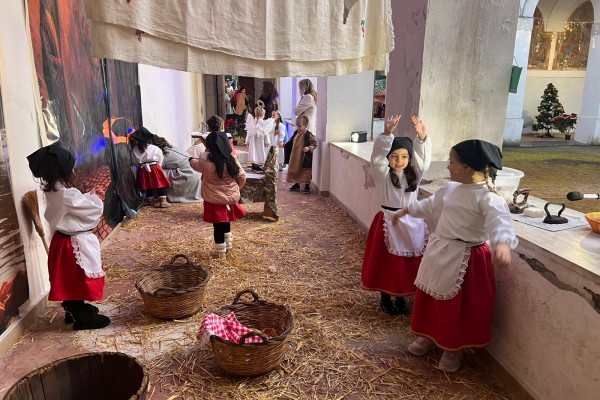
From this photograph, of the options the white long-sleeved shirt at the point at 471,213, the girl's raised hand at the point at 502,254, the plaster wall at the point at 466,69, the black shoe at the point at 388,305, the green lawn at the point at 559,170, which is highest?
the plaster wall at the point at 466,69

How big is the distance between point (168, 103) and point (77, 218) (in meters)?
6.84

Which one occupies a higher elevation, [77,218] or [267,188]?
[77,218]

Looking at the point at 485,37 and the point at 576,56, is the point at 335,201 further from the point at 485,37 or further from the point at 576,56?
the point at 576,56

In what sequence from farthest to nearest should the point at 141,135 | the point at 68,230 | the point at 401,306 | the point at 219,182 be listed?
the point at 141,135, the point at 219,182, the point at 401,306, the point at 68,230

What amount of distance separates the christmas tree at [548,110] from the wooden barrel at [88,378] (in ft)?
61.3

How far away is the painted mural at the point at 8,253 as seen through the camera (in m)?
3.14

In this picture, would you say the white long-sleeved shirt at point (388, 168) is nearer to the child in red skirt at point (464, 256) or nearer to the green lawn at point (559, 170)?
the child in red skirt at point (464, 256)

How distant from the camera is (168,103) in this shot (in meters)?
9.64

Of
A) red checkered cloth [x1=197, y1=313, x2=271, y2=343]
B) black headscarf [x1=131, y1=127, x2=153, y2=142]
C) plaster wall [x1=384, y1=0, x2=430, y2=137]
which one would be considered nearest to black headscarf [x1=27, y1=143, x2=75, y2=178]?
red checkered cloth [x1=197, y1=313, x2=271, y2=343]

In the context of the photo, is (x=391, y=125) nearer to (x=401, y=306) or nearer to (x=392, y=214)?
(x=392, y=214)

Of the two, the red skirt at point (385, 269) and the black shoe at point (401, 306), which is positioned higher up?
the red skirt at point (385, 269)

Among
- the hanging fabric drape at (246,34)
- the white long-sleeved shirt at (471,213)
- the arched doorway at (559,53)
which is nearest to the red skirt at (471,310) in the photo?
the white long-sleeved shirt at (471,213)

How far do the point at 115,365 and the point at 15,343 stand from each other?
1.58 metres

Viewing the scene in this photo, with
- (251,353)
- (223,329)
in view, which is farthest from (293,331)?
(251,353)
